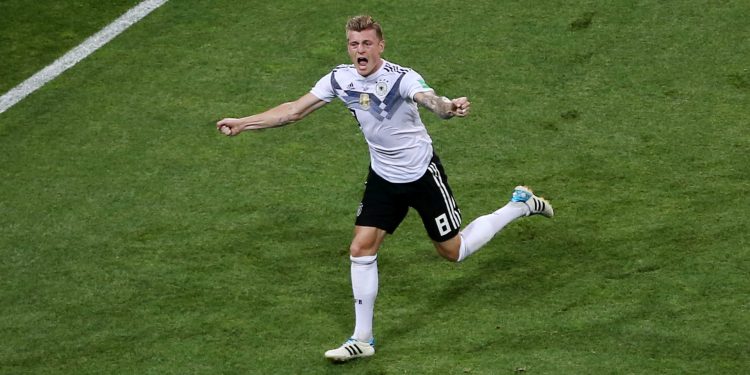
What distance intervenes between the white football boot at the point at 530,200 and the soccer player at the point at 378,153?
867 mm

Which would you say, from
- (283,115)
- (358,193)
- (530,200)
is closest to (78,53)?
(358,193)

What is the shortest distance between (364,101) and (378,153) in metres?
0.40

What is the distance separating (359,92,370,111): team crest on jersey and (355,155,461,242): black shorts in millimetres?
513

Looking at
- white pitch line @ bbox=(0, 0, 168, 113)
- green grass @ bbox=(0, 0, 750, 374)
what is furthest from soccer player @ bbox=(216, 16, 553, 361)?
white pitch line @ bbox=(0, 0, 168, 113)

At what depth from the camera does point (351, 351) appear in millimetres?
8914

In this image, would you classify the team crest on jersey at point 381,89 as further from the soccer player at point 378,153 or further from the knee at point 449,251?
the knee at point 449,251

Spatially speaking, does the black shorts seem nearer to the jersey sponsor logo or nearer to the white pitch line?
the jersey sponsor logo

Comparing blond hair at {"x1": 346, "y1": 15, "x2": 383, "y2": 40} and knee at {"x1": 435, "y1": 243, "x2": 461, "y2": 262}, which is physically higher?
blond hair at {"x1": 346, "y1": 15, "x2": 383, "y2": 40}

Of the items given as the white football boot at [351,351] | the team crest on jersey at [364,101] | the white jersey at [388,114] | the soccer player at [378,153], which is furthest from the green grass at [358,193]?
the team crest on jersey at [364,101]

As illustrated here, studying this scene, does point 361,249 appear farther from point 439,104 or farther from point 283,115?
point 439,104

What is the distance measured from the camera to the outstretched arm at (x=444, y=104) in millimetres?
8031


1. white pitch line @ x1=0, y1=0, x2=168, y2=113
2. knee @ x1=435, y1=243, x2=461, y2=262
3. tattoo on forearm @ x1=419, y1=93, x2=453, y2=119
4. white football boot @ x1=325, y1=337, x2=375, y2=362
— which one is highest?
tattoo on forearm @ x1=419, y1=93, x2=453, y2=119

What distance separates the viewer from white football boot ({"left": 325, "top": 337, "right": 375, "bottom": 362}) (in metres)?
8.88

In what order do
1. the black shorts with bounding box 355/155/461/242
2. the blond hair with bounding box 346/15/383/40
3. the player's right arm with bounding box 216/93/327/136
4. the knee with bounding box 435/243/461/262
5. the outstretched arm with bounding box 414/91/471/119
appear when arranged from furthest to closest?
the knee with bounding box 435/243/461/262, the player's right arm with bounding box 216/93/327/136, the black shorts with bounding box 355/155/461/242, the blond hair with bounding box 346/15/383/40, the outstretched arm with bounding box 414/91/471/119
